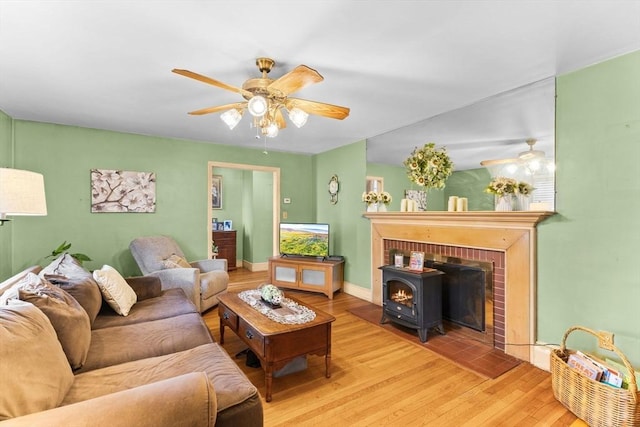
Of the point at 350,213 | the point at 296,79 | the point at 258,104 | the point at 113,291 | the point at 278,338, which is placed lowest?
the point at 278,338

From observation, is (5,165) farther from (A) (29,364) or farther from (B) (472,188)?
(B) (472,188)

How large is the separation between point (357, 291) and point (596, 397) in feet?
9.49

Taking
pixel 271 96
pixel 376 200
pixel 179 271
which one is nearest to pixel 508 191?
pixel 376 200

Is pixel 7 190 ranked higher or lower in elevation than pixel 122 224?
higher

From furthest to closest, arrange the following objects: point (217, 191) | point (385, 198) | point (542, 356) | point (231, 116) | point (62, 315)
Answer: point (217, 191) → point (385, 198) → point (542, 356) → point (231, 116) → point (62, 315)

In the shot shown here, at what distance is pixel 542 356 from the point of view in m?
2.42

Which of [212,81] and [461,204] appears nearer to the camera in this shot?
[212,81]

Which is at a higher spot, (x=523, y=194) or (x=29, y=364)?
(x=523, y=194)

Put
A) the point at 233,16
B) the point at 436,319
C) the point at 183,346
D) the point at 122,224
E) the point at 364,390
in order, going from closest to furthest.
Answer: the point at 233,16 → the point at 183,346 → the point at 364,390 → the point at 436,319 → the point at 122,224

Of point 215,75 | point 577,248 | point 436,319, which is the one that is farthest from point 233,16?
point 436,319

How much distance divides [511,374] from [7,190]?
366 cm

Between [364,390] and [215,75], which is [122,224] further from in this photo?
[364,390]

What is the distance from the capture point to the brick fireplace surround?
2.50 metres

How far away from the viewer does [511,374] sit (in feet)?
7.66
